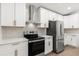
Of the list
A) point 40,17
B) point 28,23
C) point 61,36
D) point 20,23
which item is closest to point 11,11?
point 20,23

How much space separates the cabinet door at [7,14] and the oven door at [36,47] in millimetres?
902

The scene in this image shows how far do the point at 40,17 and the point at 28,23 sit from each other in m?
0.60

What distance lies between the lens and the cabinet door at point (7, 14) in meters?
2.72

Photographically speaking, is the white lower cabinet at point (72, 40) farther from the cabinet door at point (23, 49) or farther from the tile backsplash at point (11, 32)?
the cabinet door at point (23, 49)

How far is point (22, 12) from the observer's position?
10.2 ft

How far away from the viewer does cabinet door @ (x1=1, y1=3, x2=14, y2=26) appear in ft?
8.92

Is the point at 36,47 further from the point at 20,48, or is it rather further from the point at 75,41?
the point at 75,41

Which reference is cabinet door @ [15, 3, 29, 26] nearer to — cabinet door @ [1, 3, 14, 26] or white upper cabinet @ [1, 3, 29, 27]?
white upper cabinet @ [1, 3, 29, 27]

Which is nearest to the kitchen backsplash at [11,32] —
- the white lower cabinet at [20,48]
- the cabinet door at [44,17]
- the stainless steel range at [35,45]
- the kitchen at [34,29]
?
the kitchen at [34,29]

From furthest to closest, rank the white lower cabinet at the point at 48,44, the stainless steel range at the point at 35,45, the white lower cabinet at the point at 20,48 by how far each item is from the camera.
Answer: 1. the white lower cabinet at the point at 48,44
2. the stainless steel range at the point at 35,45
3. the white lower cabinet at the point at 20,48

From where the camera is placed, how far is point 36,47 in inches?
131

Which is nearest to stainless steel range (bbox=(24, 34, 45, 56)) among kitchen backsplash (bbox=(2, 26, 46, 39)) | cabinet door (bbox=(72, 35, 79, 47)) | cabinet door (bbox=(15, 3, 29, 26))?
kitchen backsplash (bbox=(2, 26, 46, 39))

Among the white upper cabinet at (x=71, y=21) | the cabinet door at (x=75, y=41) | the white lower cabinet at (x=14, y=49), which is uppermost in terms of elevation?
the white upper cabinet at (x=71, y=21)

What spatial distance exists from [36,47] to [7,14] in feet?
4.46
